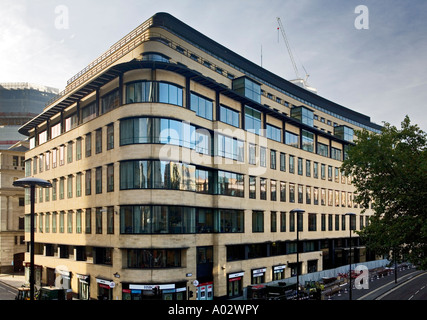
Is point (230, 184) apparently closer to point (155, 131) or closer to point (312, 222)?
Result: point (155, 131)

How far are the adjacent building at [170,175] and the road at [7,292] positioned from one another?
4267 mm

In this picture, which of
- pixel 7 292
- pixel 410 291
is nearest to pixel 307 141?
pixel 410 291

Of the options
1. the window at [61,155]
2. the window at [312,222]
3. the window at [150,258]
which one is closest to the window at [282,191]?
the window at [312,222]

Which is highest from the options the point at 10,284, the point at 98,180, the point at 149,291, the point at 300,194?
the point at 98,180

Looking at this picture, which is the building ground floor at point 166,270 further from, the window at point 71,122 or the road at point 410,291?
the window at point 71,122

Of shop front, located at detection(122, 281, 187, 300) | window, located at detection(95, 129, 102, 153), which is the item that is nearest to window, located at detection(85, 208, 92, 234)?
window, located at detection(95, 129, 102, 153)

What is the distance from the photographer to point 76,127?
46.3 m

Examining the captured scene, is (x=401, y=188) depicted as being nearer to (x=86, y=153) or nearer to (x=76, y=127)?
(x=86, y=153)

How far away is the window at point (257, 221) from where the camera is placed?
48.4m

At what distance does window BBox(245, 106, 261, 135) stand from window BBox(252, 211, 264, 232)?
10.4 meters

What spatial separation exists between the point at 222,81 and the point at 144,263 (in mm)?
24743

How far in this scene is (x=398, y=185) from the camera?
3125 centimetres

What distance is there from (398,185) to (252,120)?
2222 cm
